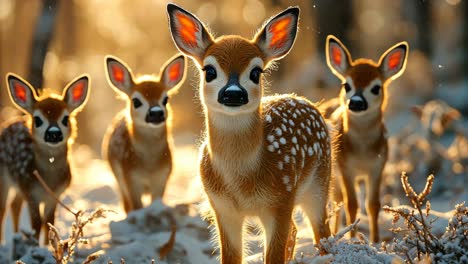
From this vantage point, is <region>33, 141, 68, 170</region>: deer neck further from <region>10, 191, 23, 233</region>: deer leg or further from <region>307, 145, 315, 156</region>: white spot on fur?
<region>307, 145, 315, 156</region>: white spot on fur

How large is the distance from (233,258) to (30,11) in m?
24.9

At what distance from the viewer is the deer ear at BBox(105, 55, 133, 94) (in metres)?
9.13

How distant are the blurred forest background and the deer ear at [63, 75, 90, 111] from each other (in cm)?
421

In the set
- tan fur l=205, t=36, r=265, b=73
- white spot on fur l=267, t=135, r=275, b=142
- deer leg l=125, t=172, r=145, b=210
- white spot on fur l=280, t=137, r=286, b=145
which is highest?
tan fur l=205, t=36, r=265, b=73

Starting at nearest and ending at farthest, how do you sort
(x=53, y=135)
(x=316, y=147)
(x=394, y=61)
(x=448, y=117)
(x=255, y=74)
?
(x=255, y=74) → (x=316, y=147) → (x=53, y=135) → (x=394, y=61) → (x=448, y=117)

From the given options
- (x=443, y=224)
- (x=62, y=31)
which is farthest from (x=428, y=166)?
(x=62, y=31)

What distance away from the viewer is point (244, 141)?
5320mm

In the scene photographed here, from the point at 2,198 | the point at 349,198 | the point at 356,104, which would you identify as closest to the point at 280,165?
the point at 356,104

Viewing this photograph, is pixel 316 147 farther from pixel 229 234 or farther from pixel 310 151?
pixel 229 234

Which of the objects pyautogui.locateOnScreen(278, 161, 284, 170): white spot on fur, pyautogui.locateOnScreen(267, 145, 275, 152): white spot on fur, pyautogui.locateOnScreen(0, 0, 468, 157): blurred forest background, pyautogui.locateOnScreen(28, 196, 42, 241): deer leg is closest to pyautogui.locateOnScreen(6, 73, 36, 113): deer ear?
pyautogui.locateOnScreen(28, 196, 42, 241): deer leg

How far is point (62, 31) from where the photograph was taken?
27703 millimetres

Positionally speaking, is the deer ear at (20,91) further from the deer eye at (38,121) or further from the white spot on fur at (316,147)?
the white spot on fur at (316,147)

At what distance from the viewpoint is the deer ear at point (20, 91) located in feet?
26.1

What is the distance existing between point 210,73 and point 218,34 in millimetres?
27637
